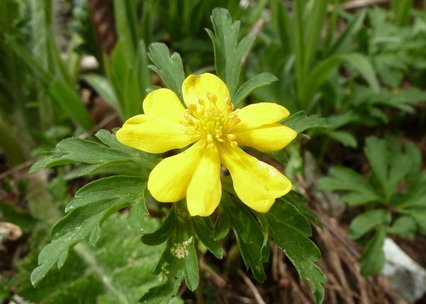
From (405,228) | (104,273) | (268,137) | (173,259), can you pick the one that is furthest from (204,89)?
(405,228)

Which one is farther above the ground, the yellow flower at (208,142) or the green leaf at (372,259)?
the yellow flower at (208,142)

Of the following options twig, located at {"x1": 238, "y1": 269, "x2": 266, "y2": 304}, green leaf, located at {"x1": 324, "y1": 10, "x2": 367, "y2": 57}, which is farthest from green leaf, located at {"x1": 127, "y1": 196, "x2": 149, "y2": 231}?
green leaf, located at {"x1": 324, "y1": 10, "x2": 367, "y2": 57}

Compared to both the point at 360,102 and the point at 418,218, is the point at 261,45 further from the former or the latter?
the point at 418,218

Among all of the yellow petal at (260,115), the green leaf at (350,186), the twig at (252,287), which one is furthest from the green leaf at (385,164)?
the yellow petal at (260,115)

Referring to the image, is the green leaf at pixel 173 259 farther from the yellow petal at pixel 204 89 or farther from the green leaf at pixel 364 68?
the green leaf at pixel 364 68

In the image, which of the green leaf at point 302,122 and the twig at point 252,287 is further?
the twig at point 252,287

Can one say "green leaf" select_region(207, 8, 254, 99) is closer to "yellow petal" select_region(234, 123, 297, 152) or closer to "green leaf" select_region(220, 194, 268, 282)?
"yellow petal" select_region(234, 123, 297, 152)

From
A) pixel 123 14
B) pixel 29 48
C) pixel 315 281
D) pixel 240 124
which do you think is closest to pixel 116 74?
pixel 123 14
